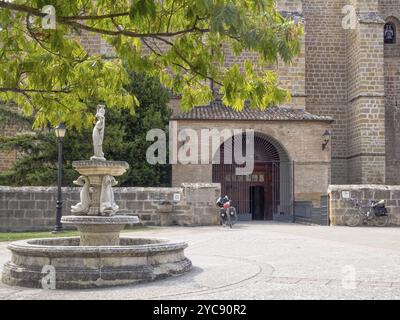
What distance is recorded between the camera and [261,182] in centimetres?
2525

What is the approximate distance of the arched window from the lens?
1139 inches

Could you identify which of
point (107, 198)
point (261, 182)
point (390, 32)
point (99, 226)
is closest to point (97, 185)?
point (107, 198)

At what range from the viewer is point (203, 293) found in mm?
5996

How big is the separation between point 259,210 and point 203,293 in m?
19.7

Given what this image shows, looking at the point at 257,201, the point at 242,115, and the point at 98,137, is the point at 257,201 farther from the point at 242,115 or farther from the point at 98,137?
the point at 98,137

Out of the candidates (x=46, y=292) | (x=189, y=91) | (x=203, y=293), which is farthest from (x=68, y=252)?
(x=189, y=91)

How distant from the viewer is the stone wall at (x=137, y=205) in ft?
57.3

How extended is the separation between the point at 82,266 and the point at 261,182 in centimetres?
1894

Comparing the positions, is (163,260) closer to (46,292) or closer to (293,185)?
(46,292)

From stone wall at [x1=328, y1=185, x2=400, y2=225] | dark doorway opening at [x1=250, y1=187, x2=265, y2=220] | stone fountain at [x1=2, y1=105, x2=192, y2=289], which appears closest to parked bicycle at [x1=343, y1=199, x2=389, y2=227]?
stone wall at [x1=328, y1=185, x2=400, y2=225]

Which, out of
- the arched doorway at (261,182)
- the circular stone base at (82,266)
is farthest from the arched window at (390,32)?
the circular stone base at (82,266)

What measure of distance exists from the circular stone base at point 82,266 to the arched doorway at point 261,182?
16366mm

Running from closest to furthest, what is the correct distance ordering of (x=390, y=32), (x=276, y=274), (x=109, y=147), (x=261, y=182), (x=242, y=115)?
(x=276, y=274) → (x=109, y=147) → (x=242, y=115) → (x=261, y=182) → (x=390, y=32)

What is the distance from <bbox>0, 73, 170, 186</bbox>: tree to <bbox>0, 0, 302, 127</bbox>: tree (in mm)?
11504
